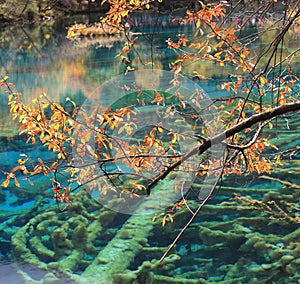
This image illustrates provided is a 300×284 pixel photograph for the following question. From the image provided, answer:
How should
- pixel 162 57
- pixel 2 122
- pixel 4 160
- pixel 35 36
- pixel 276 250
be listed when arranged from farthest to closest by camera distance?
pixel 35 36, pixel 162 57, pixel 2 122, pixel 4 160, pixel 276 250

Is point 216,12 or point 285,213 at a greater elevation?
point 216,12

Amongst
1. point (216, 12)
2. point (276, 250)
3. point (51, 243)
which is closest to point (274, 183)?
point (276, 250)

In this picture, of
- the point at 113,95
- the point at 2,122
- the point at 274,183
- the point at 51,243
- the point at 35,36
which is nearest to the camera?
the point at 51,243

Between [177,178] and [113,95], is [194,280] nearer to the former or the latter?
[177,178]

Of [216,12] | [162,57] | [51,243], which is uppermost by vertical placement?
[216,12]

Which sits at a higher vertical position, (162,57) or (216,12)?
(216,12)

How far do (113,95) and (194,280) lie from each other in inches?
249

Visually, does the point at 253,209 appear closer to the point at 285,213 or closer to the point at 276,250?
the point at 285,213

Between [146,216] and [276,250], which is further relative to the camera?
[146,216]

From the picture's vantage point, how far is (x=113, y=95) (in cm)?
980

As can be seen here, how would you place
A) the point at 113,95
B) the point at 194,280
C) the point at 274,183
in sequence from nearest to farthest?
the point at 194,280 < the point at 274,183 < the point at 113,95

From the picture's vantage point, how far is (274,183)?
547 cm

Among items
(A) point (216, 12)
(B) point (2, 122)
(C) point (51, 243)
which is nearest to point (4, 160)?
(B) point (2, 122)

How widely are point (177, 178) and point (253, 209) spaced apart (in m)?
0.98
